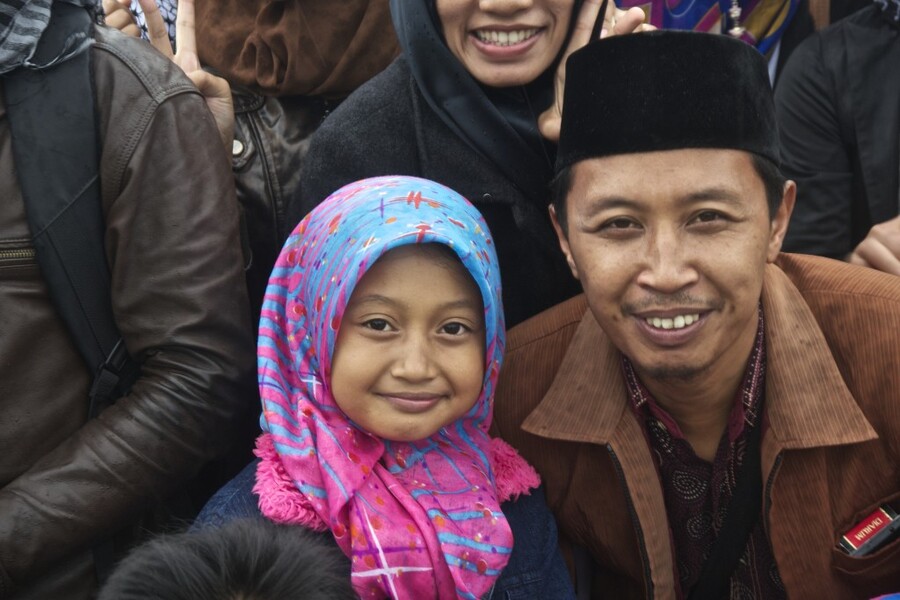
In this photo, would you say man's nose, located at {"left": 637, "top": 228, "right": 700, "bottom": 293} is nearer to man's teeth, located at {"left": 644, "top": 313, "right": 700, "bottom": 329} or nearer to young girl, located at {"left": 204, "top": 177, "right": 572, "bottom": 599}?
man's teeth, located at {"left": 644, "top": 313, "right": 700, "bottom": 329}

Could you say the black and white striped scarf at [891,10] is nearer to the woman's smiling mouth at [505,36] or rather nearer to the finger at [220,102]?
the woman's smiling mouth at [505,36]

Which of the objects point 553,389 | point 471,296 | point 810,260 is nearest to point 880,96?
point 810,260

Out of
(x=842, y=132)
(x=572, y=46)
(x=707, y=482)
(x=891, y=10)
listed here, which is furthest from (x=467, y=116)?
(x=891, y=10)

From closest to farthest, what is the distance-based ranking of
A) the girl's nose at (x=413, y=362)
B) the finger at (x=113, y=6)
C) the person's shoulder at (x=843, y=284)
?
1. the girl's nose at (x=413, y=362)
2. the person's shoulder at (x=843, y=284)
3. the finger at (x=113, y=6)

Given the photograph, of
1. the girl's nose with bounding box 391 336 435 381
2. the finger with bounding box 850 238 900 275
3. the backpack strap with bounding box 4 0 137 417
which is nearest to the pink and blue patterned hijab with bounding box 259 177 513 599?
the girl's nose with bounding box 391 336 435 381

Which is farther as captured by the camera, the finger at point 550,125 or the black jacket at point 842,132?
the black jacket at point 842,132

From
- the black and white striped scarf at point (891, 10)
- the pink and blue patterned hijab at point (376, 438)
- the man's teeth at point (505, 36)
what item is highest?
the black and white striped scarf at point (891, 10)

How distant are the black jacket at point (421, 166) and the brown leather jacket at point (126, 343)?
533mm

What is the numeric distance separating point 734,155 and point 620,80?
319 mm

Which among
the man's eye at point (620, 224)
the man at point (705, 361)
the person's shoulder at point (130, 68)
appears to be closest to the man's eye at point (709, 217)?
the man at point (705, 361)

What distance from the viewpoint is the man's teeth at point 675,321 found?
252cm

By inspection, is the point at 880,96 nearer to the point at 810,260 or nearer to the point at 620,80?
the point at 810,260

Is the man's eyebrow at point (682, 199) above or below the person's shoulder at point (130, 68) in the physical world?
below

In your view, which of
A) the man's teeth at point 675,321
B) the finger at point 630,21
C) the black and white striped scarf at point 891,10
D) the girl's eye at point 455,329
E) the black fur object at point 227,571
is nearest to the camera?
the black fur object at point 227,571
